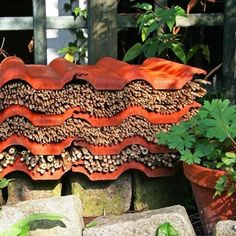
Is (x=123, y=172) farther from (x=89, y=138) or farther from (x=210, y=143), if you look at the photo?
(x=210, y=143)

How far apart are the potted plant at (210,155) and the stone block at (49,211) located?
26.0 inches

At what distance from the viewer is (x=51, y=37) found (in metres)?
5.99

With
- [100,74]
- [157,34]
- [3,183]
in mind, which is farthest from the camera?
[157,34]

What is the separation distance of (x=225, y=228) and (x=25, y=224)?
105cm

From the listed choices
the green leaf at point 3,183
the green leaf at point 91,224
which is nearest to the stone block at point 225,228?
the green leaf at point 91,224

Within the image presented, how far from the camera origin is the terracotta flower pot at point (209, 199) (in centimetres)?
367

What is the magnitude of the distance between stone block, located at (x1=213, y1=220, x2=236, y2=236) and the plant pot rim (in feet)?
0.94

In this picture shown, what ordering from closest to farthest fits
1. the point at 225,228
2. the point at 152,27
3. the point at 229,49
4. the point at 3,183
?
the point at 225,228 → the point at 3,183 → the point at 152,27 → the point at 229,49

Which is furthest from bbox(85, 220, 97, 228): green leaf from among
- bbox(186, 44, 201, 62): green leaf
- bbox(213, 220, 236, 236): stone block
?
bbox(186, 44, 201, 62): green leaf

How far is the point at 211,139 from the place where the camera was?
3.86 m

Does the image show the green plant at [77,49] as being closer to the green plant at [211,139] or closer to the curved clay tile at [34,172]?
the curved clay tile at [34,172]

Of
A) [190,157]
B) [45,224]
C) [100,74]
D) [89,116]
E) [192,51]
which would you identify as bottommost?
[45,224]

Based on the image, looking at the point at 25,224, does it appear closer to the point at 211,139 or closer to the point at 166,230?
the point at 166,230

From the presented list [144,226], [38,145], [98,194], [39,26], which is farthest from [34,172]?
[39,26]
